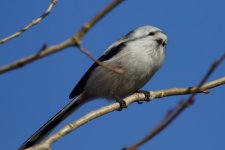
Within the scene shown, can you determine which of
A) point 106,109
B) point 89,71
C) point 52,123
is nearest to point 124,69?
point 89,71

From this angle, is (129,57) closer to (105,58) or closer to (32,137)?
(105,58)

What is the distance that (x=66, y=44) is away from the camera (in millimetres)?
1566

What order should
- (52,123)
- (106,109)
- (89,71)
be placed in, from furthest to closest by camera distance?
(89,71) → (52,123) → (106,109)

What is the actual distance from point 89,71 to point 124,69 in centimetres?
77

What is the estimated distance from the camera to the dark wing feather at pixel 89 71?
607 centimetres

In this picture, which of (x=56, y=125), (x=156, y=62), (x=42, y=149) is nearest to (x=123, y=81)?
(x=156, y=62)

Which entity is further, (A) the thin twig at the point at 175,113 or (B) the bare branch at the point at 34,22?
(B) the bare branch at the point at 34,22

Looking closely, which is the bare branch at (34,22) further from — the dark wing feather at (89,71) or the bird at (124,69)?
the dark wing feather at (89,71)

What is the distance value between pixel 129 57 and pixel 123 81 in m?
0.35

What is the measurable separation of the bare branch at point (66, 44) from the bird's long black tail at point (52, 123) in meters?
2.22

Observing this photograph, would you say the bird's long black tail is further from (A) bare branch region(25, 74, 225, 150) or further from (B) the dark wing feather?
(A) bare branch region(25, 74, 225, 150)

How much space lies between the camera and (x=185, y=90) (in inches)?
173

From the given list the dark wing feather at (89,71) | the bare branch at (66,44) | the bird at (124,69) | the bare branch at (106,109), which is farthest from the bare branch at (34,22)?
the dark wing feather at (89,71)

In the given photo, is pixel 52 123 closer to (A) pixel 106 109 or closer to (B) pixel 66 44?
(A) pixel 106 109
